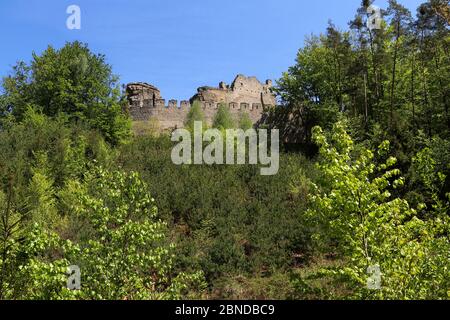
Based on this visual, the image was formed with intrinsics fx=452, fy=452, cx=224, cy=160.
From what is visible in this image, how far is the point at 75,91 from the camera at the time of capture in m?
29.7

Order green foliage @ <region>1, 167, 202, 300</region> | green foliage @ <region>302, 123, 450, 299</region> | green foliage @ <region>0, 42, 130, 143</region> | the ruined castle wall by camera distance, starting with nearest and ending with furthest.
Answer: green foliage @ <region>1, 167, 202, 300</region>
green foliage @ <region>302, 123, 450, 299</region>
green foliage @ <region>0, 42, 130, 143</region>
the ruined castle wall

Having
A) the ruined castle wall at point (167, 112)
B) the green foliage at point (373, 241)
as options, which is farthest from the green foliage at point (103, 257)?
the ruined castle wall at point (167, 112)

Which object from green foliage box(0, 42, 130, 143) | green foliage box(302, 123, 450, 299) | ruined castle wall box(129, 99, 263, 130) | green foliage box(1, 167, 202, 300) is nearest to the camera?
green foliage box(1, 167, 202, 300)

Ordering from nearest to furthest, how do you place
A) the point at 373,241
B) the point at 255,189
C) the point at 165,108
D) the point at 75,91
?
1. the point at 373,241
2. the point at 255,189
3. the point at 75,91
4. the point at 165,108

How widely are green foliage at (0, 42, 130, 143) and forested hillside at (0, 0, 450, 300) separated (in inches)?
4.2

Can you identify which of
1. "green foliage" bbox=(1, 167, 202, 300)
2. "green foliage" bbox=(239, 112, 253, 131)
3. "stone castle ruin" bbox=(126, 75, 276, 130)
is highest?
"stone castle ruin" bbox=(126, 75, 276, 130)

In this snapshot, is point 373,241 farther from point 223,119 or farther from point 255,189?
point 223,119

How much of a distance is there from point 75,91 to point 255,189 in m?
15.4

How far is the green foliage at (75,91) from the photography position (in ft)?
94.8

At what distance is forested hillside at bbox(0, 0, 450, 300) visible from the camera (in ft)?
27.8

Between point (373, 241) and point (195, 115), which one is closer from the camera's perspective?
point (373, 241)

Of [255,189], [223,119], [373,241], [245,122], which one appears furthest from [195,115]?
[373,241]

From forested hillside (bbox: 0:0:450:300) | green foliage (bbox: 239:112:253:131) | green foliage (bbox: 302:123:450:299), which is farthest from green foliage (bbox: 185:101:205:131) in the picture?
green foliage (bbox: 302:123:450:299)

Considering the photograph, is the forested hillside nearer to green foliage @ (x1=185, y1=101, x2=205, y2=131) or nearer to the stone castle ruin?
green foliage @ (x1=185, y1=101, x2=205, y2=131)
